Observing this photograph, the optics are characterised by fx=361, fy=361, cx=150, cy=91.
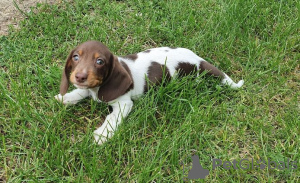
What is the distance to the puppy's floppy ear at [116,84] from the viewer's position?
11.9 ft

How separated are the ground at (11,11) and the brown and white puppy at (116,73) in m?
1.85

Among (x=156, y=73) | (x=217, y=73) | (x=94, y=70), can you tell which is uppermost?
(x=94, y=70)

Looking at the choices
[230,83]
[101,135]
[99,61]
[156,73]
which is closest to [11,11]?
[99,61]

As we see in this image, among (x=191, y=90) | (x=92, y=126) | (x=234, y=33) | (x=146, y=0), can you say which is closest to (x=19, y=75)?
(x=92, y=126)

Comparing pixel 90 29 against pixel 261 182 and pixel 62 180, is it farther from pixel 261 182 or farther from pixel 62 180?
pixel 261 182

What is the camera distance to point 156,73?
400 cm

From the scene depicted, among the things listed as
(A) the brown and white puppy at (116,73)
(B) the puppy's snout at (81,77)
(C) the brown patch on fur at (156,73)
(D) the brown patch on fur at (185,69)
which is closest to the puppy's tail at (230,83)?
(A) the brown and white puppy at (116,73)

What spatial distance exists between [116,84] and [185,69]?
929 millimetres

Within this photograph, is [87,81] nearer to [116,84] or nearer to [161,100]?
[116,84]

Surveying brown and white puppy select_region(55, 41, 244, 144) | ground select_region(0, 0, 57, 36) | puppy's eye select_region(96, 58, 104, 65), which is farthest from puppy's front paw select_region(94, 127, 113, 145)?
ground select_region(0, 0, 57, 36)

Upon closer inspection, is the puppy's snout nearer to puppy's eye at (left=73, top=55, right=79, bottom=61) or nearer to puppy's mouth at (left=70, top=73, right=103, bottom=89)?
puppy's mouth at (left=70, top=73, right=103, bottom=89)

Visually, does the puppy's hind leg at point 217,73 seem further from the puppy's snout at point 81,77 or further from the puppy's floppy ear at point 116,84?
the puppy's snout at point 81,77

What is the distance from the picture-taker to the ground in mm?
5062

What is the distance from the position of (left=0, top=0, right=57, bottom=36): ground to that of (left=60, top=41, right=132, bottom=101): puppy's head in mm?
1879
